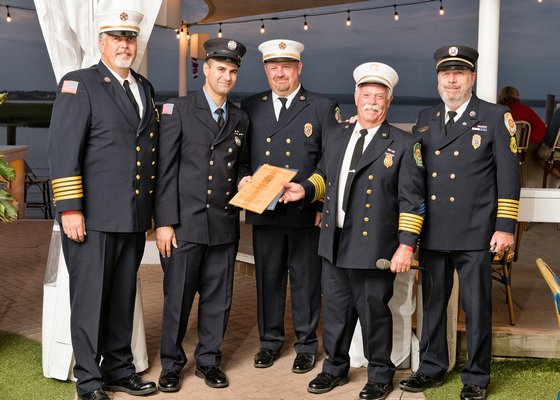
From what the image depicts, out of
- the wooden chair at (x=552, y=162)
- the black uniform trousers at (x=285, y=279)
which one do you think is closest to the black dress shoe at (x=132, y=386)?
the black uniform trousers at (x=285, y=279)

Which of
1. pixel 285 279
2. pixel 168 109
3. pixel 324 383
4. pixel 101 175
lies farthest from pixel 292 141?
pixel 324 383

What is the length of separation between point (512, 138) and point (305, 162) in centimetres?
118

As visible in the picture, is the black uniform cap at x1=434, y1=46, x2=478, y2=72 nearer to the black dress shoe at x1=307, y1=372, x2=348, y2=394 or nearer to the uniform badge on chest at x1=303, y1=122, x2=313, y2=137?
the uniform badge on chest at x1=303, y1=122, x2=313, y2=137

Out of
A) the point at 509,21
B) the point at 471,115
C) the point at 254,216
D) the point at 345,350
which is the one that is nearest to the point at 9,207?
the point at 254,216

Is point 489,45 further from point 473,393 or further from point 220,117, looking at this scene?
point 473,393

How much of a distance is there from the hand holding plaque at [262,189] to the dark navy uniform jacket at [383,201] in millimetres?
399

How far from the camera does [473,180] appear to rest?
4156 millimetres

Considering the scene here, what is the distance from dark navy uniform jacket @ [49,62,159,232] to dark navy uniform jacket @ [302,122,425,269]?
109cm

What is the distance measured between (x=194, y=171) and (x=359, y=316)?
119cm

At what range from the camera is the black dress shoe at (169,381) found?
4.39 m

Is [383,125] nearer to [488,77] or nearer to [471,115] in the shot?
[471,115]

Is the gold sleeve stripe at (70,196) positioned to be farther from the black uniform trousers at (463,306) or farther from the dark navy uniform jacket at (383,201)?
the black uniform trousers at (463,306)

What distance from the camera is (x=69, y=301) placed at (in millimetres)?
4477

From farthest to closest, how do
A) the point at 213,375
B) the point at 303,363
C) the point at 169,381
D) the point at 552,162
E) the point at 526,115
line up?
the point at 526,115 < the point at 552,162 < the point at 303,363 < the point at 213,375 < the point at 169,381
